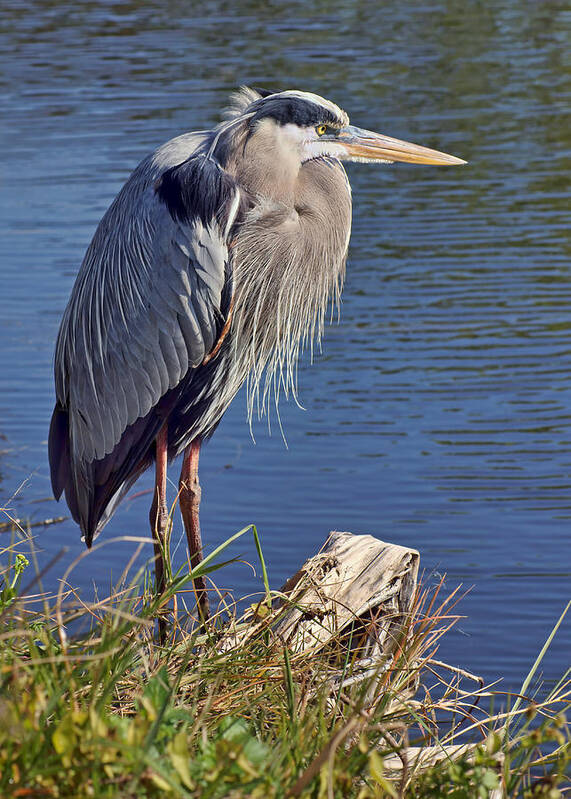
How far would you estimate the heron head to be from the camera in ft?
14.3

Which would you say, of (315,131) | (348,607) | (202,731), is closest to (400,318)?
(315,131)

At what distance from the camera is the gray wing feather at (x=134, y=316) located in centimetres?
Answer: 448

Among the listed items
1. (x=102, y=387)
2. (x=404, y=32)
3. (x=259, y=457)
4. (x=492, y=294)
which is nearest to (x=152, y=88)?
(x=404, y=32)

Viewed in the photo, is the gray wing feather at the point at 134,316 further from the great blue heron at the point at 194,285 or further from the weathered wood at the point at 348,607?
the weathered wood at the point at 348,607

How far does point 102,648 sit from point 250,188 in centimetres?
220

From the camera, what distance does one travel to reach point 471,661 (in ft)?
16.0

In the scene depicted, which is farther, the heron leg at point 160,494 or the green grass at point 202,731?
the heron leg at point 160,494

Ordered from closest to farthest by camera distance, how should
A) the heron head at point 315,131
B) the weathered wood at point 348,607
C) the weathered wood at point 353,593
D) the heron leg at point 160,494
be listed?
the weathered wood at point 348,607, the weathered wood at point 353,593, the heron head at point 315,131, the heron leg at point 160,494

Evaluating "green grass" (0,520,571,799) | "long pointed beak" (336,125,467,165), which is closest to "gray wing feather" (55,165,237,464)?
"long pointed beak" (336,125,467,165)

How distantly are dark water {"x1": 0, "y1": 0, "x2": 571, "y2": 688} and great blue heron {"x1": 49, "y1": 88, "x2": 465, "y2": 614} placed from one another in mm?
609

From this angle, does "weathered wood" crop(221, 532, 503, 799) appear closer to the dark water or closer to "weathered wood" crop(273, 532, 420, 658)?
"weathered wood" crop(273, 532, 420, 658)

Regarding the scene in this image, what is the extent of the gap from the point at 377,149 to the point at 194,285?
2.61 feet

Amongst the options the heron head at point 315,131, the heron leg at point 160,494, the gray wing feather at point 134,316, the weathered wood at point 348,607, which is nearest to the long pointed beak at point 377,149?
the heron head at point 315,131

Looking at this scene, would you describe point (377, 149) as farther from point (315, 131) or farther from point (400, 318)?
point (400, 318)
